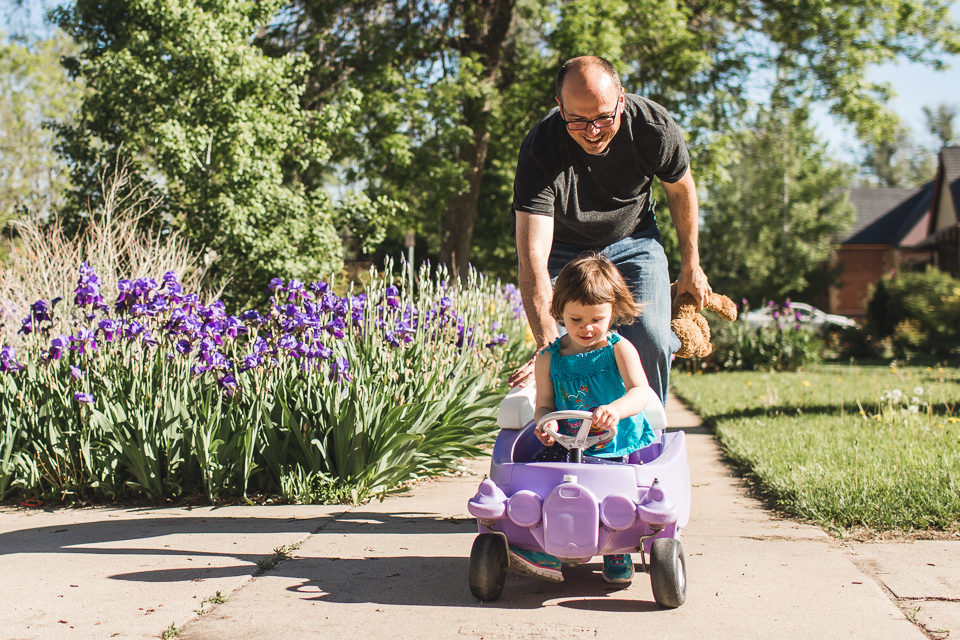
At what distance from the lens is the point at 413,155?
15453 mm

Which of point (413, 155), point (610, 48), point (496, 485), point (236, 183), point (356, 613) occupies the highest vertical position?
point (610, 48)

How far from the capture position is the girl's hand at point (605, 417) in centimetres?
254

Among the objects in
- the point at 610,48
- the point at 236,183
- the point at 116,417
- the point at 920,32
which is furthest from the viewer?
the point at 920,32

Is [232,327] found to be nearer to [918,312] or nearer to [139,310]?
[139,310]

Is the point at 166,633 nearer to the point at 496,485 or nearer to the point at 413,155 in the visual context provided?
the point at 496,485

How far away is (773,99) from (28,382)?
720 inches

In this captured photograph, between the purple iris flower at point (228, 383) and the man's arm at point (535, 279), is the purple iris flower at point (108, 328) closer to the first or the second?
the purple iris flower at point (228, 383)

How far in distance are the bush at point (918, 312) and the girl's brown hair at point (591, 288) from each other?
A: 16.1 metres

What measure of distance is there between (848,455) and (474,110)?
1327 centimetres

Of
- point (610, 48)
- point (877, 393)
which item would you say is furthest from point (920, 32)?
point (877, 393)

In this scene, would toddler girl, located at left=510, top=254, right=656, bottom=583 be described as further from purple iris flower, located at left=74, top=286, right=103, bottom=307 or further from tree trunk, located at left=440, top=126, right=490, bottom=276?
tree trunk, located at left=440, top=126, right=490, bottom=276

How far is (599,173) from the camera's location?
3312mm

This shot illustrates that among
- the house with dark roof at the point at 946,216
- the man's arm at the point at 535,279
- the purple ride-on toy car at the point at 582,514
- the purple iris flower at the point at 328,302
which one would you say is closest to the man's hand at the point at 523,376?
the man's arm at the point at 535,279

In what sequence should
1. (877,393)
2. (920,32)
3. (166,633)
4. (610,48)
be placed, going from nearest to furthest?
(166,633)
(877,393)
(610,48)
(920,32)
